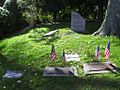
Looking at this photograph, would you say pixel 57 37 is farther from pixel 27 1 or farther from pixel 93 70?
pixel 27 1

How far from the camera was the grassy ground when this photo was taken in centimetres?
781

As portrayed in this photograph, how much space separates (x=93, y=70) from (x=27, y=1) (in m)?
11.2

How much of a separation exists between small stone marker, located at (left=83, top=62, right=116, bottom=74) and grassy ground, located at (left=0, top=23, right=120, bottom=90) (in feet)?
0.51

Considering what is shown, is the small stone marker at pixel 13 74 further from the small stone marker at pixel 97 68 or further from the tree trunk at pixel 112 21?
the tree trunk at pixel 112 21

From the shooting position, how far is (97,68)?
8.80 m

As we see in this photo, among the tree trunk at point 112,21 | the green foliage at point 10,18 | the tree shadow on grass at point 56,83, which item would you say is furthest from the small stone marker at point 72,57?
the green foliage at point 10,18

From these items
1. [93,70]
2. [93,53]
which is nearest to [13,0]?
[93,53]

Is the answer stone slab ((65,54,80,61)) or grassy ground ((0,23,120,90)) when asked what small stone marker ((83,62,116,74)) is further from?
stone slab ((65,54,80,61))

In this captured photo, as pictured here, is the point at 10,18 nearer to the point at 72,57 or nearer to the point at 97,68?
the point at 72,57

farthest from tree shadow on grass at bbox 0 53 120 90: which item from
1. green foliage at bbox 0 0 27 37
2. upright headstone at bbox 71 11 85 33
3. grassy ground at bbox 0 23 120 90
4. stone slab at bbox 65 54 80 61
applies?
green foliage at bbox 0 0 27 37

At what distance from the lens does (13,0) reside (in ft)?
64.5

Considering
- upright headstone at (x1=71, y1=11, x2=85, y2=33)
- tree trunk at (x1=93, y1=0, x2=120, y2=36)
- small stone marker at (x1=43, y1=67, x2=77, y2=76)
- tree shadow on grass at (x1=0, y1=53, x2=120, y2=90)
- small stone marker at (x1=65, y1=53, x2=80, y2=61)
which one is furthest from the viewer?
upright headstone at (x1=71, y1=11, x2=85, y2=33)

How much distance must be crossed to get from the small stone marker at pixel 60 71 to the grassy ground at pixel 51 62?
0.45 feet

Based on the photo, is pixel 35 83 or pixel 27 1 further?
pixel 27 1
